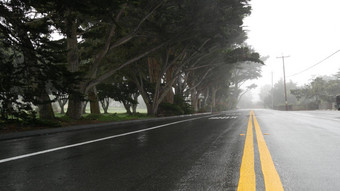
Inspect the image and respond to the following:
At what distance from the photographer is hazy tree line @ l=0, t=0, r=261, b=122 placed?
31.7ft

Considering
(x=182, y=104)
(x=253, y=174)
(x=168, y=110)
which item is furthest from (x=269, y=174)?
(x=182, y=104)

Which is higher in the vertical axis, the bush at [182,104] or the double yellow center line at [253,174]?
the bush at [182,104]

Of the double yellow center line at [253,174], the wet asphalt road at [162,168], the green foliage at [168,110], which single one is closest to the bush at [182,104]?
the green foliage at [168,110]

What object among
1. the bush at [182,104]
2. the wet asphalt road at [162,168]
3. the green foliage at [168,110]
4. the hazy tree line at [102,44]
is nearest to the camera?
the wet asphalt road at [162,168]

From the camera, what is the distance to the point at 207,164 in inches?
162

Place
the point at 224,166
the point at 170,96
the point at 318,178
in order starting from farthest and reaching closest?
the point at 170,96 < the point at 224,166 < the point at 318,178

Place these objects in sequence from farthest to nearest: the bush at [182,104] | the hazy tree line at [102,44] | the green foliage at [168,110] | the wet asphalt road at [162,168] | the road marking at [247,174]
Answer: the bush at [182,104]
the green foliage at [168,110]
the hazy tree line at [102,44]
the wet asphalt road at [162,168]
the road marking at [247,174]

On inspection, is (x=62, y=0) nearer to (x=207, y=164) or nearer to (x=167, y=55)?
(x=207, y=164)

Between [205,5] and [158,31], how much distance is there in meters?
3.36

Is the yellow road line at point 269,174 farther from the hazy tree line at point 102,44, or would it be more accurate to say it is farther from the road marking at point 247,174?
the hazy tree line at point 102,44

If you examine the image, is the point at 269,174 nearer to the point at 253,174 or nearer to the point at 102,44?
the point at 253,174

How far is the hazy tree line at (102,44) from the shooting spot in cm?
966

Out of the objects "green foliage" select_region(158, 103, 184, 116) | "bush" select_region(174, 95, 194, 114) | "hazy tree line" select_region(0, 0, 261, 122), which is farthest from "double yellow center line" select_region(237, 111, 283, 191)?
"bush" select_region(174, 95, 194, 114)

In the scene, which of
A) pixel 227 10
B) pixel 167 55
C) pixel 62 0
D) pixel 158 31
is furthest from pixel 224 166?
pixel 167 55
